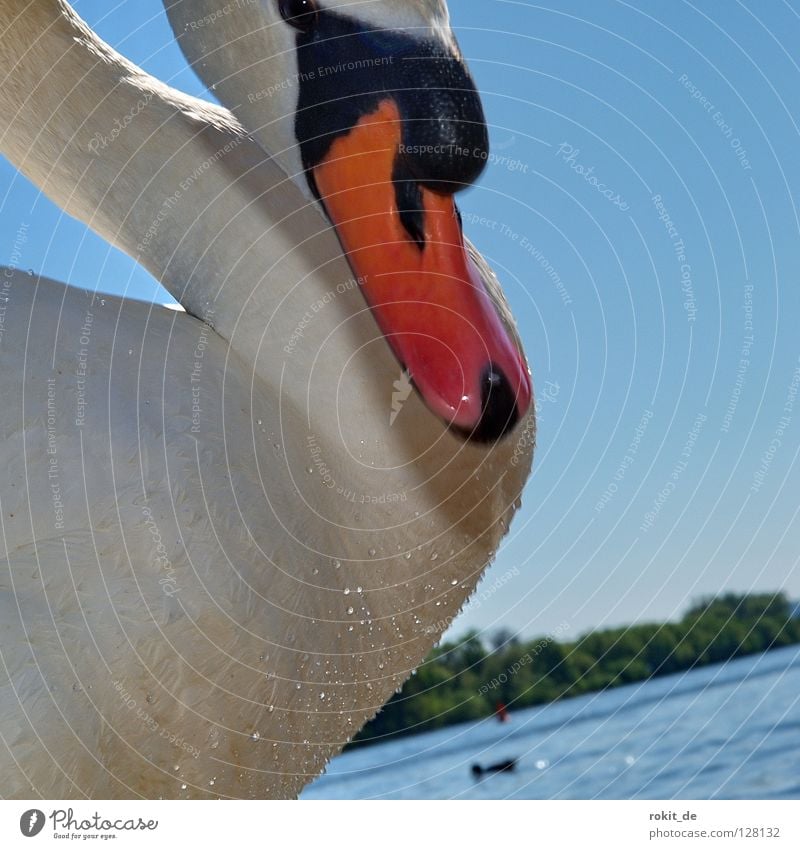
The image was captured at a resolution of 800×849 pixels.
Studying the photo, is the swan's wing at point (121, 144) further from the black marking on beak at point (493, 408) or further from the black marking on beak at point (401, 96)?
the black marking on beak at point (493, 408)

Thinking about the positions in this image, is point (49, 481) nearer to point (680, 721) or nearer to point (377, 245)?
point (377, 245)

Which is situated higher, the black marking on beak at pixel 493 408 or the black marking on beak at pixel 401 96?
the black marking on beak at pixel 401 96

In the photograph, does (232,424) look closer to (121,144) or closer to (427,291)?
(427,291)

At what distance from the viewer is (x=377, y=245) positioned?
1.66 meters

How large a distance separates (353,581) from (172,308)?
45 cm

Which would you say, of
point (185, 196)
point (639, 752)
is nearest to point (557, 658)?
point (639, 752)

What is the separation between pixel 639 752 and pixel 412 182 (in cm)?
806

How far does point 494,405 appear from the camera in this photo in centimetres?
157

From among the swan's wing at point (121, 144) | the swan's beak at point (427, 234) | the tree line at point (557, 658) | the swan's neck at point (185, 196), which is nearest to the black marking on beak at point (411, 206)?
the swan's beak at point (427, 234)

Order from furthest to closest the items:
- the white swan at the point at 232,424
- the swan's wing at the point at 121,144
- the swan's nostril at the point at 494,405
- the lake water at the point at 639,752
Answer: the lake water at the point at 639,752 < the swan's wing at the point at 121,144 < the swan's nostril at the point at 494,405 < the white swan at the point at 232,424

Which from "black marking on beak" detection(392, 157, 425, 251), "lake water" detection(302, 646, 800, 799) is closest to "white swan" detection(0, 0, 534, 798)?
"black marking on beak" detection(392, 157, 425, 251)

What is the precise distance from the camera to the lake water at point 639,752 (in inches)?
238

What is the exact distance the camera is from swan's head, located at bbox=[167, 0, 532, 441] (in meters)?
1.57
